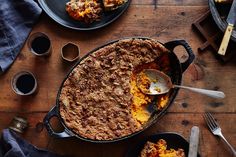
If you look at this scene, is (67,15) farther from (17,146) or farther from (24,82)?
(17,146)

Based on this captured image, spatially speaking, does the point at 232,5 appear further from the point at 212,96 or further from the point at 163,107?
the point at 163,107

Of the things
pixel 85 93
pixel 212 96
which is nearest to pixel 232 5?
pixel 212 96

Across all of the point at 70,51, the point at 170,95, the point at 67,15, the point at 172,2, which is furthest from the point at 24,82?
the point at 172,2

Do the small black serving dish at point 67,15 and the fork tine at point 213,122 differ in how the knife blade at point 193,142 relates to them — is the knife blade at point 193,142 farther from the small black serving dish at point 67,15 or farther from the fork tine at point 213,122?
the small black serving dish at point 67,15

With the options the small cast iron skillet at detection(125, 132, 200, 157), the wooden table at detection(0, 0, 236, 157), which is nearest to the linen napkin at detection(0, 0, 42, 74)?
the wooden table at detection(0, 0, 236, 157)

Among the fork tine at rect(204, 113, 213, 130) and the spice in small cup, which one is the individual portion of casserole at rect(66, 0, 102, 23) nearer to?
the spice in small cup

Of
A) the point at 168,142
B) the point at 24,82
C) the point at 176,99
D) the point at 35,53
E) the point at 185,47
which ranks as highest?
the point at 185,47
